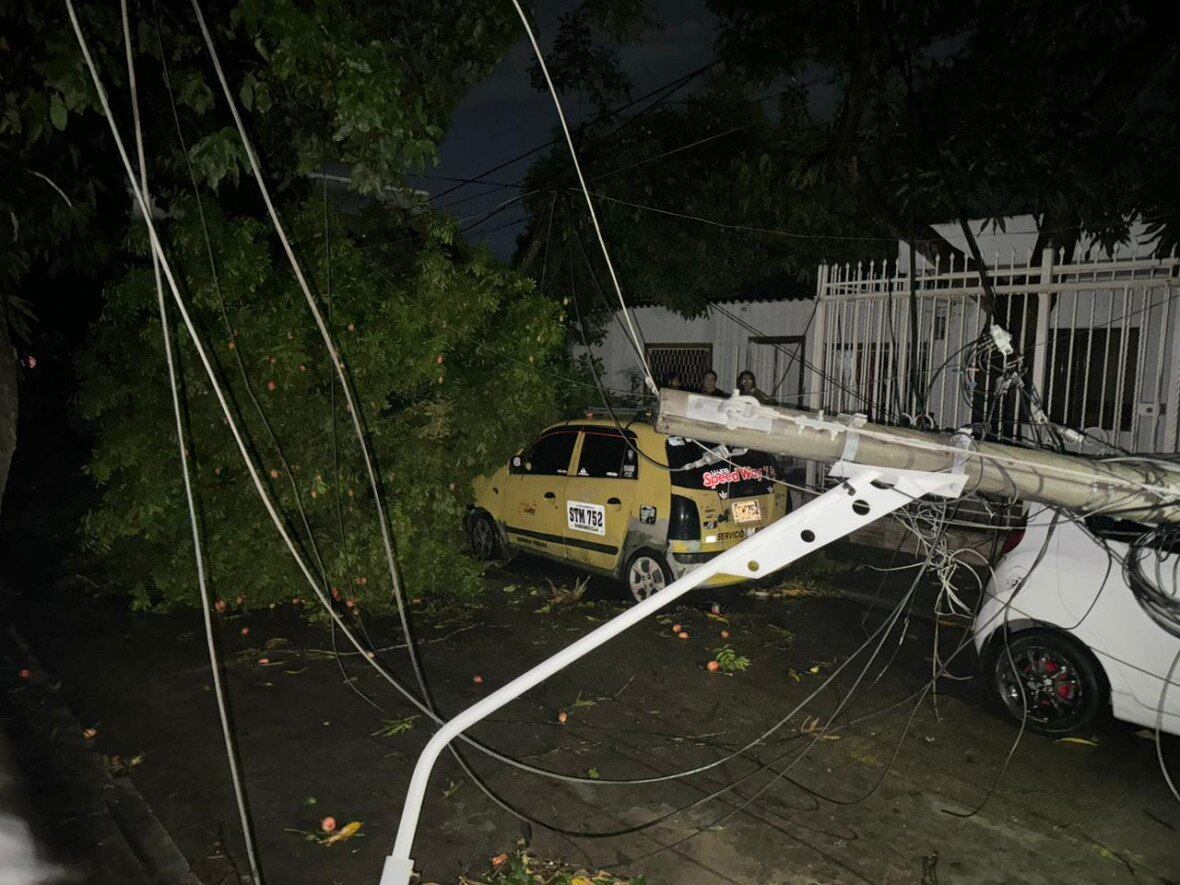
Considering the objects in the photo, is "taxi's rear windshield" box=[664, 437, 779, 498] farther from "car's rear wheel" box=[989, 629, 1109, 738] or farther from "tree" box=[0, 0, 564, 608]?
"car's rear wheel" box=[989, 629, 1109, 738]

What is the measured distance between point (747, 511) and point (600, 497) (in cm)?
144

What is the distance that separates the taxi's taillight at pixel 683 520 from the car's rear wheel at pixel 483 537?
268cm

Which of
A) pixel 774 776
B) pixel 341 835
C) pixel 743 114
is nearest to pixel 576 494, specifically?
pixel 774 776

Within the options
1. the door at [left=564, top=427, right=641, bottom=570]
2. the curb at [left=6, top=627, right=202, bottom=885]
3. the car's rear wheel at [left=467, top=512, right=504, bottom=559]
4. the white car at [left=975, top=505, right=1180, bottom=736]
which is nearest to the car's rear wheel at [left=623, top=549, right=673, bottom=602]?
the door at [left=564, top=427, right=641, bottom=570]

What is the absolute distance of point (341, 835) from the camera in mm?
4188

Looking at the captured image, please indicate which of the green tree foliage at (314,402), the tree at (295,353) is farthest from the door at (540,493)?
the green tree foliage at (314,402)

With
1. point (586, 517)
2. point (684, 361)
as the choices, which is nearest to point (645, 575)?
point (586, 517)

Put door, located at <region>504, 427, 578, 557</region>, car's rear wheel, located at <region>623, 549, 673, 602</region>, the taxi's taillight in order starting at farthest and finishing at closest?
door, located at <region>504, 427, 578, 557</region>
car's rear wheel, located at <region>623, 549, 673, 602</region>
the taxi's taillight

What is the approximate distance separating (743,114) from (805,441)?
15.6 m

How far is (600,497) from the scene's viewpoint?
26.5ft

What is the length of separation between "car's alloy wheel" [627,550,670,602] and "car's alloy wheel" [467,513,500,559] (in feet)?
7.15

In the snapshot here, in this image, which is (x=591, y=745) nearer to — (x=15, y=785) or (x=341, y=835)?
(x=341, y=835)

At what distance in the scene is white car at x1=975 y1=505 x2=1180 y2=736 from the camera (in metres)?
4.80

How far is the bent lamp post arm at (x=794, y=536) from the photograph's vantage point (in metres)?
2.97
